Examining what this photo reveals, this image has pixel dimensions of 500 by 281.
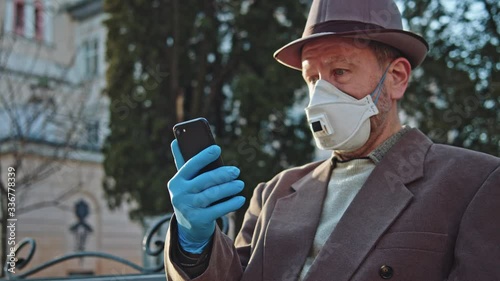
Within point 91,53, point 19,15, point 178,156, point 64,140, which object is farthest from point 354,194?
point 91,53

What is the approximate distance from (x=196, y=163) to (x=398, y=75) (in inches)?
32.6

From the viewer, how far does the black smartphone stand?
1.70 meters

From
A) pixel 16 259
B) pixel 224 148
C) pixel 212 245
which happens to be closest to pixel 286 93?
pixel 224 148

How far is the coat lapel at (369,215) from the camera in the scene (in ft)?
5.90

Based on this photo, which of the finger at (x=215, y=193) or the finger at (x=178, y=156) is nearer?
the finger at (x=215, y=193)

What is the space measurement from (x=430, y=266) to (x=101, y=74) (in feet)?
47.0

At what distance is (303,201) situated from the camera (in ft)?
6.82

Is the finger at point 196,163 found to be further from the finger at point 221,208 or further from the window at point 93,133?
the window at point 93,133

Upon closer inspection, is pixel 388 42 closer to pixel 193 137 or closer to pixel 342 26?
pixel 342 26

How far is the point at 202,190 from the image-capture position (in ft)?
5.34

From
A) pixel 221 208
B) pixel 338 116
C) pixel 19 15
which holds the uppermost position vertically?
pixel 19 15

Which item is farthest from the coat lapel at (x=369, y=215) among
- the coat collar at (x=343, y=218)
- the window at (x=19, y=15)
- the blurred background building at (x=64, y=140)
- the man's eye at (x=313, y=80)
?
the window at (x=19, y=15)

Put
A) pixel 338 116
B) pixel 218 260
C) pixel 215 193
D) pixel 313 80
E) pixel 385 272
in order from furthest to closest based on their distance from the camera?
pixel 313 80, pixel 338 116, pixel 218 260, pixel 385 272, pixel 215 193

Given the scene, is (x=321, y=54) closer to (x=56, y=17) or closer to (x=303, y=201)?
(x=303, y=201)
